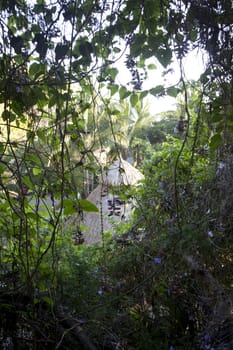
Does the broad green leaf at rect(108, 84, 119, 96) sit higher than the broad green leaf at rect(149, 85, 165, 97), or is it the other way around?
the broad green leaf at rect(108, 84, 119, 96)

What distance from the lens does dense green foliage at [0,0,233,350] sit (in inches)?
42.6

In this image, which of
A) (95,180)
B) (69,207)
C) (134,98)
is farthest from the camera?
(95,180)

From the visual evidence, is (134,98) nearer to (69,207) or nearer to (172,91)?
(172,91)

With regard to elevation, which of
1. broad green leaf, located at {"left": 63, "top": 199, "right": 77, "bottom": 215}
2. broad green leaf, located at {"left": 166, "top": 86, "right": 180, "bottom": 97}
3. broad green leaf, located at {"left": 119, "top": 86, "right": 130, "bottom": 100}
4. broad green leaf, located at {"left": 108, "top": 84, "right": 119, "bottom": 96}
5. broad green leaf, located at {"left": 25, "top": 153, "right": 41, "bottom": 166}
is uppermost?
broad green leaf, located at {"left": 108, "top": 84, "right": 119, "bottom": 96}

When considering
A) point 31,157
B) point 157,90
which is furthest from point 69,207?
point 157,90

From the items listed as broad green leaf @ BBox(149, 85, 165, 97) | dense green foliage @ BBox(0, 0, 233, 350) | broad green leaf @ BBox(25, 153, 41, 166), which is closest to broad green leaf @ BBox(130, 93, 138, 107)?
dense green foliage @ BBox(0, 0, 233, 350)

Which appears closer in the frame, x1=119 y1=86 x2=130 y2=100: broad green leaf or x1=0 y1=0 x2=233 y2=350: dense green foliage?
x1=0 y1=0 x2=233 y2=350: dense green foliage

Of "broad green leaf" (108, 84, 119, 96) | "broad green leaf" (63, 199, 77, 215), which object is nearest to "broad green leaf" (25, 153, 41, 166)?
"broad green leaf" (63, 199, 77, 215)

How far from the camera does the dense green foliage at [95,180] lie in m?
1.08

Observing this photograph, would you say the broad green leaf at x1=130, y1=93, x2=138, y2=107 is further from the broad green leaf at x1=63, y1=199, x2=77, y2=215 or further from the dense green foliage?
the broad green leaf at x1=63, y1=199, x2=77, y2=215

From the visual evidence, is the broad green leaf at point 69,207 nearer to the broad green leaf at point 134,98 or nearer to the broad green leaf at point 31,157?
the broad green leaf at point 31,157

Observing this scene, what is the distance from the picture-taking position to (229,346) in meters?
1.48

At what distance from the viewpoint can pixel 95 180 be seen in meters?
1.61

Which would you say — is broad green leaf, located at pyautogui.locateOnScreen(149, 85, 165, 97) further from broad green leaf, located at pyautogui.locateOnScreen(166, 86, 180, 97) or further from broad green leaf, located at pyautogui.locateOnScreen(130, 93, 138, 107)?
broad green leaf, located at pyautogui.locateOnScreen(130, 93, 138, 107)
